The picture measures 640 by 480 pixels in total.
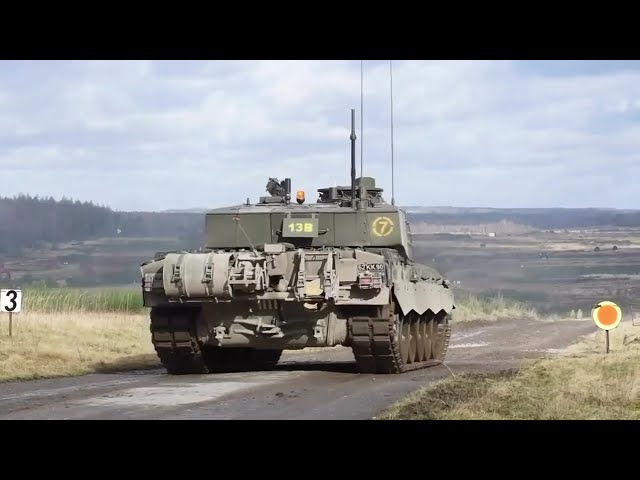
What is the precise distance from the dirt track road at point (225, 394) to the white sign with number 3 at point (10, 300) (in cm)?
376

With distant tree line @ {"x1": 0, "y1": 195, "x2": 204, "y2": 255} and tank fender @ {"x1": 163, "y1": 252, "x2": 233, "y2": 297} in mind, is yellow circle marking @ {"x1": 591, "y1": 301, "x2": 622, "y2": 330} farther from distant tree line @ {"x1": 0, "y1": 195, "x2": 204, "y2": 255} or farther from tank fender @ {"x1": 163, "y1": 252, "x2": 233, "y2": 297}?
distant tree line @ {"x1": 0, "y1": 195, "x2": 204, "y2": 255}

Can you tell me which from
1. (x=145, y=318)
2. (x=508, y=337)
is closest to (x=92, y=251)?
(x=145, y=318)

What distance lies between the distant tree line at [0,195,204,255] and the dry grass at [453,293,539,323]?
35.2ft

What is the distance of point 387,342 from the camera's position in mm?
18891

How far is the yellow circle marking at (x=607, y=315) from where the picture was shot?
824 inches

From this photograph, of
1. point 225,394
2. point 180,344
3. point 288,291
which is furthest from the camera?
point 180,344

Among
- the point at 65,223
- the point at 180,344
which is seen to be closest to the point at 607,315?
the point at 180,344

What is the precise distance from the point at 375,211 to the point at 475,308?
25.5 m

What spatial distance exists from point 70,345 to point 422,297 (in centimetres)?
750

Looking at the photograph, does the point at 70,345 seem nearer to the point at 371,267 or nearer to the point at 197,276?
the point at 197,276

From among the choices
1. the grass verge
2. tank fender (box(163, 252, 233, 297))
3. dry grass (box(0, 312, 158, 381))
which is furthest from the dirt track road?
the grass verge

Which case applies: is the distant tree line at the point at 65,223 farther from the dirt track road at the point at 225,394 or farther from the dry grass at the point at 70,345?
the dirt track road at the point at 225,394

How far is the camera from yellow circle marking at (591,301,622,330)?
2094 centimetres
